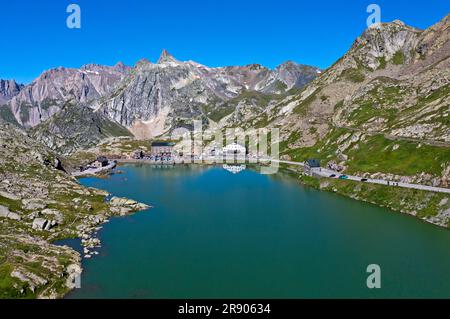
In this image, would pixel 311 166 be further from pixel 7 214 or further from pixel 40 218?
pixel 7 214

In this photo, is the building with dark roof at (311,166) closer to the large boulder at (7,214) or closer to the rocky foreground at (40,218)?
the rocky foreground at (40,218)

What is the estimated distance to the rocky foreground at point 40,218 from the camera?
60062 mm

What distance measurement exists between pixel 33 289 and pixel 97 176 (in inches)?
5518

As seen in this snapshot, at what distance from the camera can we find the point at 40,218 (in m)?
89.2

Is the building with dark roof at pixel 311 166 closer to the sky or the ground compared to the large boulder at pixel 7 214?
closer to the sky

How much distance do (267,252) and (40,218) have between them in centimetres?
5248

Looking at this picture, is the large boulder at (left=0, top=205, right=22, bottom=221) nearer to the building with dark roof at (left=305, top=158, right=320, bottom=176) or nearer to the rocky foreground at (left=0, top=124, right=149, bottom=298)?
the rocky foreground at (left=0, top=124, right=149, bottom=298)

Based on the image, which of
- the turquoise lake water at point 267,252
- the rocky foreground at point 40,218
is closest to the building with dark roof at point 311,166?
the turquoise lake water at point 267,252

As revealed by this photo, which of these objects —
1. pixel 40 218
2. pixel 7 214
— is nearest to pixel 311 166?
pixel 40 218

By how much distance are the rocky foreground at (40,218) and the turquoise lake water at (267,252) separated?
166 inches
